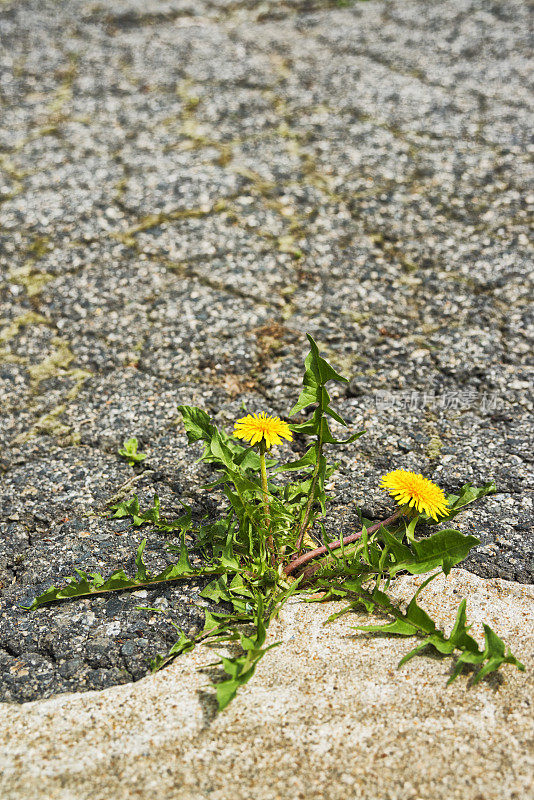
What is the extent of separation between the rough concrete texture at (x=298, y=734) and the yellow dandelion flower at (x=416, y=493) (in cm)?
25

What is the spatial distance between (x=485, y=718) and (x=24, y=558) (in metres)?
1.11

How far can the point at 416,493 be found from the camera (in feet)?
5.06

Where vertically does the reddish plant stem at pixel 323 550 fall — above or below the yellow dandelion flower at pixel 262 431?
below

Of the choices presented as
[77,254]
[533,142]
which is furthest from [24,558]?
[533,142]

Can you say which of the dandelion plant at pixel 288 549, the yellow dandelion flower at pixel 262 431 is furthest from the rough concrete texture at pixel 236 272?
the yellow dandelion flower at pixel 262 431

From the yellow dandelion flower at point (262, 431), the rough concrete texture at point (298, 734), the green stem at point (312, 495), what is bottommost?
the rough concrete texture at point (298, 734)

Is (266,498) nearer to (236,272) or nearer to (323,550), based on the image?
(323,550)

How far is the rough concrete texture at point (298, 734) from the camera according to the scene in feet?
3.71

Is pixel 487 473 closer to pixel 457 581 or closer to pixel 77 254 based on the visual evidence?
pixel 457 581

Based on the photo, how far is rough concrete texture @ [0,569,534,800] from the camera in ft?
3.71

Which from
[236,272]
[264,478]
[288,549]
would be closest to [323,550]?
[288,549]

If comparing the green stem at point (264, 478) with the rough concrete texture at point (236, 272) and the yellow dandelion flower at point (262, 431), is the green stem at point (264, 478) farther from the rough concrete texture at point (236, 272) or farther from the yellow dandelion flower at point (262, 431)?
the rough concrete texture at point (236, 272)

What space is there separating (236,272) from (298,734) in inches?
70.6

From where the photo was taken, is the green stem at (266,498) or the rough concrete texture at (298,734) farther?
the green stem at (266,498)
